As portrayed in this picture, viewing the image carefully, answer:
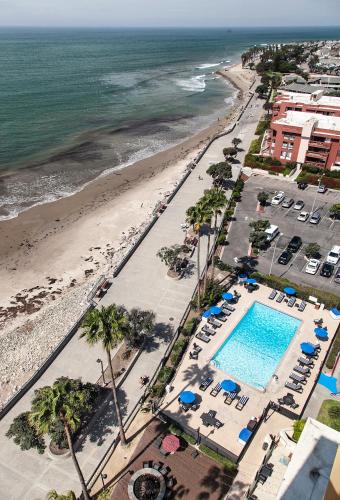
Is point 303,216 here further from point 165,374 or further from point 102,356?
point 102,356

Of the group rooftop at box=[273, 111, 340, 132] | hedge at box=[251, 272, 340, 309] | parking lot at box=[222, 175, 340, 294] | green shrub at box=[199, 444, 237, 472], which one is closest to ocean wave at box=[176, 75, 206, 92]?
rooftop at box=[273, 111, 340, 132]

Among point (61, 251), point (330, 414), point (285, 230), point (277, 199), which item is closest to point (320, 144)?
point (277, 199)

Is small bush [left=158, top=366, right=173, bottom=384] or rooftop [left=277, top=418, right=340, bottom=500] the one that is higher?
rooftop [left=277, top=418, right=340, bottom=500]

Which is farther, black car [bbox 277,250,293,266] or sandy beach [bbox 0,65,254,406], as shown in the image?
black car [bbox 277,250,293,266]

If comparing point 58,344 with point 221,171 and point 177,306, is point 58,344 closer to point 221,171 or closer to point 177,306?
point 177,306

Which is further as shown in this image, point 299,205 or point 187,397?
point 299,205

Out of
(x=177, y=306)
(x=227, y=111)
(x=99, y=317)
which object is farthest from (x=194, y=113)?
(x=99, y=317)

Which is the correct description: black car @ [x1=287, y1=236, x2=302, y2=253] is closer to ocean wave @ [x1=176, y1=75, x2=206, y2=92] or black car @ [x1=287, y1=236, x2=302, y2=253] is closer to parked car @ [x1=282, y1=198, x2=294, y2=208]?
parked car @ [x1=282, y1=198, x2=294, y2=208]

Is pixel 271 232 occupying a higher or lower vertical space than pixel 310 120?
lower
